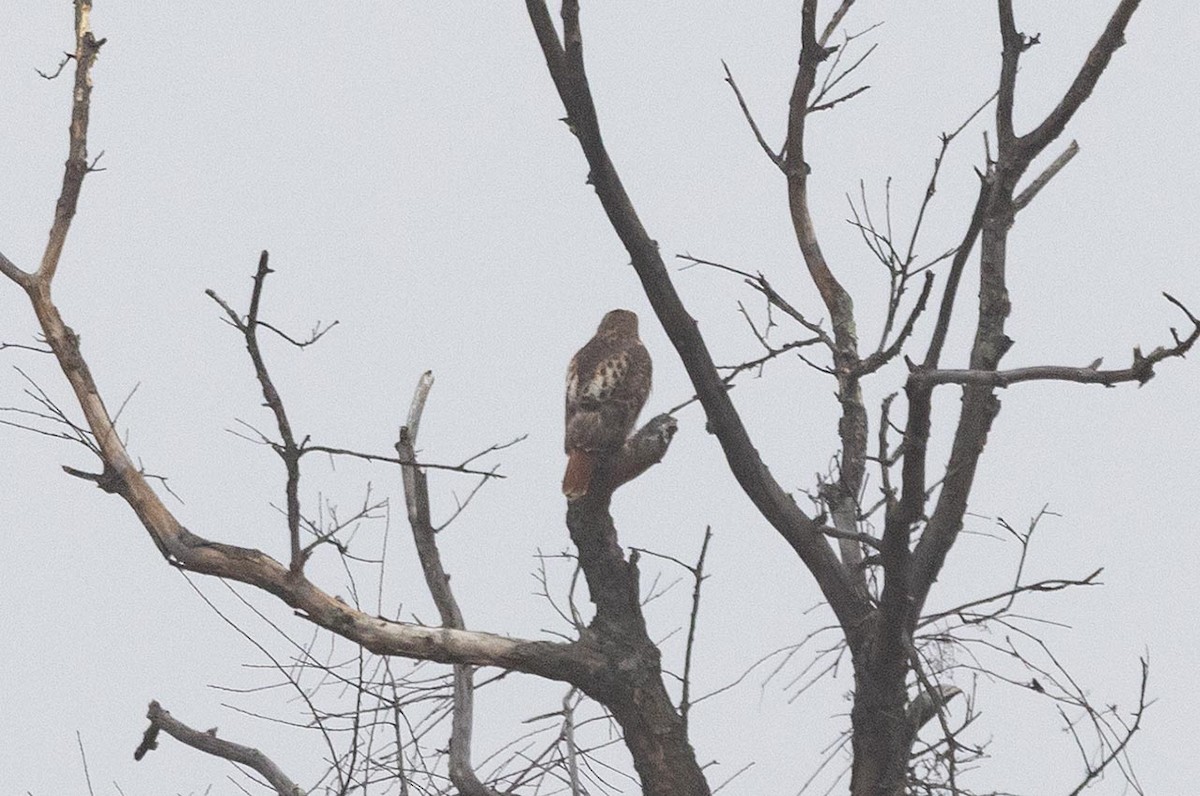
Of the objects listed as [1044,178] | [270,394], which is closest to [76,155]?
[270,394]

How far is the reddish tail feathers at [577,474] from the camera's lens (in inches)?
206

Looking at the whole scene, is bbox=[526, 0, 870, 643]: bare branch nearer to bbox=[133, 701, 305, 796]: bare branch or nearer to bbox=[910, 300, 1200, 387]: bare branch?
bbox=[910, 300, 1200, 387]: bare branch

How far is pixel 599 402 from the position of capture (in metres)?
5.59

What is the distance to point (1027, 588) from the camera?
4.38 m

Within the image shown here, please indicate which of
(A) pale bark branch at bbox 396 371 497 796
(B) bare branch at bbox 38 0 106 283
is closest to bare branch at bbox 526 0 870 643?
(A) pale bark branch at bbox 396 371 497 796

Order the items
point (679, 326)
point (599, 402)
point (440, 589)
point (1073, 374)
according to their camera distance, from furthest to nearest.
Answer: point (599, 402) < point (440, 589) < point (679, 326) < point (1073, 374)

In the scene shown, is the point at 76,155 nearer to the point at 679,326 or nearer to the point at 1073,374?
the point at 679,326

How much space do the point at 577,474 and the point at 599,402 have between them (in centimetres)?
39

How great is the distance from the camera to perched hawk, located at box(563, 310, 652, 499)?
17.6 ft

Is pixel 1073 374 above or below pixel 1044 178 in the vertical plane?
below

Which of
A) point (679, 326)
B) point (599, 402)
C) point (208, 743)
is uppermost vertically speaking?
point (599, 402)

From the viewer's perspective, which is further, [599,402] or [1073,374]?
[599,402]

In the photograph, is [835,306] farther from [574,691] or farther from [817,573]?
[574,691]

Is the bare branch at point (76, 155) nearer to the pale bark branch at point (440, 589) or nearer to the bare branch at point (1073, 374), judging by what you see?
the pale bark branch at point (440, 589)
